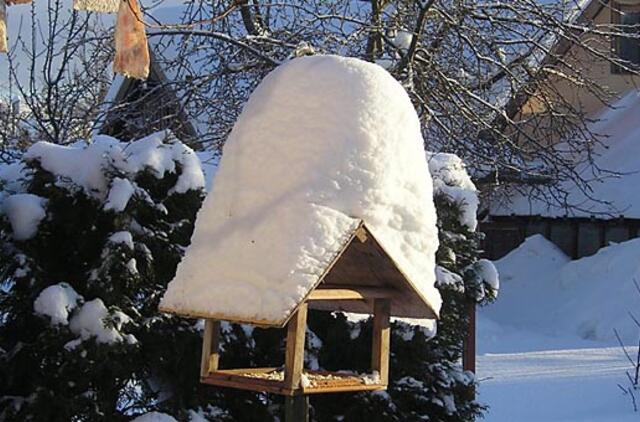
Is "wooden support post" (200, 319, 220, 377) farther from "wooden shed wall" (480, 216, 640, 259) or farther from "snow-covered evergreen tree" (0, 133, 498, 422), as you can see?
"wooden shed wall" (480, 216, 640, 259)

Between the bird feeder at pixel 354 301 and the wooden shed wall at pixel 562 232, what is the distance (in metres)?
13.0

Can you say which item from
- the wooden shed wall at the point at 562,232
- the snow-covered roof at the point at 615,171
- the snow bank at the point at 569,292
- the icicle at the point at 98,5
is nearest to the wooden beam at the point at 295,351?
the icicle at the point at 98,5

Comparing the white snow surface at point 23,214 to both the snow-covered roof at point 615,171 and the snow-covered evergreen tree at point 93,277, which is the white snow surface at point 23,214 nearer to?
the snow-covered evergreen tree at point 93,277

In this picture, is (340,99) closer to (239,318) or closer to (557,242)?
(239,318)

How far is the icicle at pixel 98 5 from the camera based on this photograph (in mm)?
3635

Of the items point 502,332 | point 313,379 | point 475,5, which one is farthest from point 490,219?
point 313,379

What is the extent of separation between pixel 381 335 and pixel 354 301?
0.22 meters

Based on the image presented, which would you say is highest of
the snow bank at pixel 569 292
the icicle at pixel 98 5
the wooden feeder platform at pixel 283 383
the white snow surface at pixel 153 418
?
the snow bank at pixel 569 292

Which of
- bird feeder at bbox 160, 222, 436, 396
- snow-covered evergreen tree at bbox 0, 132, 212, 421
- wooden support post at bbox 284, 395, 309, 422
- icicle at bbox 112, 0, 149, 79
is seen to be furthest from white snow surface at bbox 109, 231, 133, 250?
wooden support post at bbox 284, 395, 309, 422

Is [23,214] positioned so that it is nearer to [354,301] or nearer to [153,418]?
[153,418]

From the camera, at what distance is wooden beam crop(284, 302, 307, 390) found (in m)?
3.15

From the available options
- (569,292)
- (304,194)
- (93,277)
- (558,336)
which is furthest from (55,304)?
(569,292)

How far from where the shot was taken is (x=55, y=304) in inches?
187

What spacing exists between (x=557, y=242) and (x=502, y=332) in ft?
10.1
